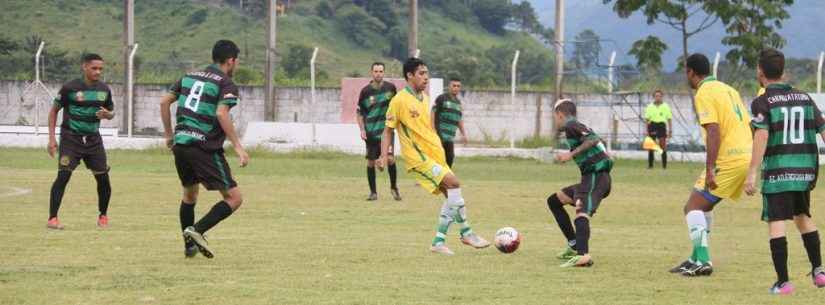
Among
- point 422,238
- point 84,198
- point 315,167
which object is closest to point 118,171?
point 315,167

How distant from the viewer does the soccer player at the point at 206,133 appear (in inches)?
460

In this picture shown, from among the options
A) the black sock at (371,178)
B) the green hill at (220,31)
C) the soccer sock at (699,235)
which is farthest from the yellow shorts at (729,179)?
the green hill at (220,31)

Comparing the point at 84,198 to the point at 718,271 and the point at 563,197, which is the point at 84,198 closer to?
the point at 563,197

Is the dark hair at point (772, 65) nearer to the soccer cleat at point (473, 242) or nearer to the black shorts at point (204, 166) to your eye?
the soccer cleat at point (473, 242)

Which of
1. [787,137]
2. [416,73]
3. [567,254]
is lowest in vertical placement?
[567,254]

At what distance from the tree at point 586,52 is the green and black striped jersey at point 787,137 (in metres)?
25.1

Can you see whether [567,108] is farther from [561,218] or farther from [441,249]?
[441,249]

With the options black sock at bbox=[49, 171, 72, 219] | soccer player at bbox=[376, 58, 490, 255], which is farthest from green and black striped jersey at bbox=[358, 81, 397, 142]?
soccer player at bbox=[376, 58, 490, 255]

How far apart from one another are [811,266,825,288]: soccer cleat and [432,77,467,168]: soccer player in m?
11.4

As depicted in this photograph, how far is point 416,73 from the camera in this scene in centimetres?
1284

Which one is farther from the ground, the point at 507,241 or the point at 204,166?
the point at 204,166

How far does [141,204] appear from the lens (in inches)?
722

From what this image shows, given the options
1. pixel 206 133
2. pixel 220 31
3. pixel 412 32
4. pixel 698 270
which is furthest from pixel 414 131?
pixel 220 31

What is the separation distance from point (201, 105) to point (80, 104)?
12.0ft
